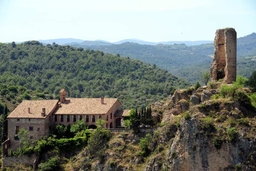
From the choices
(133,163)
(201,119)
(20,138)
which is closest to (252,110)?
(201,119)

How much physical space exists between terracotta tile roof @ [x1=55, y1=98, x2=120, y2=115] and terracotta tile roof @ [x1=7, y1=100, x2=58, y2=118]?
179 centimetres

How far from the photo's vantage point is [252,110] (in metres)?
66.2

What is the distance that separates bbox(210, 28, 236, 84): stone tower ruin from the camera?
74.0 meters

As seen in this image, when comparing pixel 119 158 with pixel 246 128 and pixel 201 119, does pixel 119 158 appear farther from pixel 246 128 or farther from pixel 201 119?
pixel 246 128

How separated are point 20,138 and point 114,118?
16414 millimetres

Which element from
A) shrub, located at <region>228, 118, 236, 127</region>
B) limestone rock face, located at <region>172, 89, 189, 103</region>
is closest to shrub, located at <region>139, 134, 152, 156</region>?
limestone rock face, located at <region>172, 89, 189, 103</region>

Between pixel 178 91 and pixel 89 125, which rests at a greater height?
pixel 178 91

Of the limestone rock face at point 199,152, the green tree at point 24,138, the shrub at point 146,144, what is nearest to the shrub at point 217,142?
the limestone rock face at point 199,152

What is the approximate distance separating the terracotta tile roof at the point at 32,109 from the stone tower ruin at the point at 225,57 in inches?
1136

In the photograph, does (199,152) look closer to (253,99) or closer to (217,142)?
(217,142)

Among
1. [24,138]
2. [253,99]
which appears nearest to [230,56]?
[253,99]

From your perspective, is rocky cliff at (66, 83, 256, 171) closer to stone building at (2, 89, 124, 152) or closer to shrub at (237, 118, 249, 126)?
shrub at (237, 118, 249, 126)

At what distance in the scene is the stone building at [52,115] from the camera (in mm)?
77812

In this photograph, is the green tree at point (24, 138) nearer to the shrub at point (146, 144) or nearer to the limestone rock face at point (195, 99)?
the shrub at point (146, 144)
